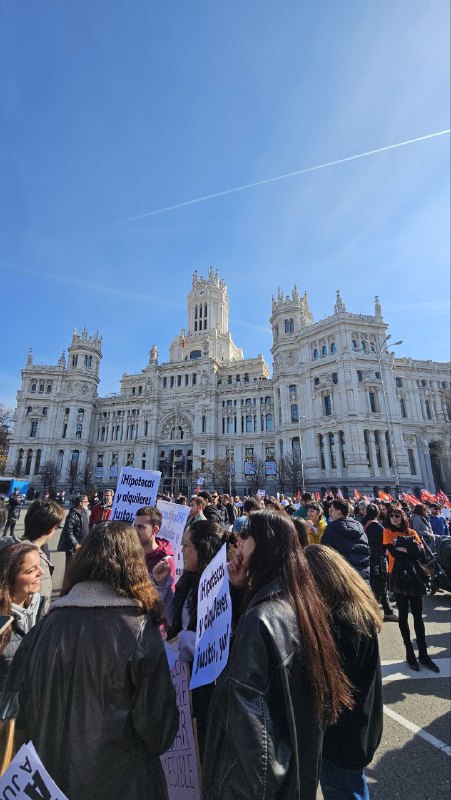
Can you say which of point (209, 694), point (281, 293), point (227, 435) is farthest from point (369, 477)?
point (209, 694)

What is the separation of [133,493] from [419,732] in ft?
17.3

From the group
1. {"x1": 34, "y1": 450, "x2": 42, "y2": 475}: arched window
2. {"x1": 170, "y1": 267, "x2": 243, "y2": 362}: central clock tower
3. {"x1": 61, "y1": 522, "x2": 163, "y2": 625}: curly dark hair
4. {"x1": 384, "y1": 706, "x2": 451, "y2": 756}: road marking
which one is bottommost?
{"x1": 384, "y1": 706, "x2": 451, "y2": 756}: road marking

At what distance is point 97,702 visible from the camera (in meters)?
1.77

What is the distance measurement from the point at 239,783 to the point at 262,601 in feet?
2.36

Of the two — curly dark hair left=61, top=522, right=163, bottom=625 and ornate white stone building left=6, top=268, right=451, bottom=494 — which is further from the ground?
ornate white stone building left=6, top=268, right=451, bottom=494

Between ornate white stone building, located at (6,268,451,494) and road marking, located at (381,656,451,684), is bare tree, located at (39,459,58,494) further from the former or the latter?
road marking, located at (381,656,451,684)

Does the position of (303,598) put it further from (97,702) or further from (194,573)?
(194,573)

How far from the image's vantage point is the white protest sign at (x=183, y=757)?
2713 millimetres

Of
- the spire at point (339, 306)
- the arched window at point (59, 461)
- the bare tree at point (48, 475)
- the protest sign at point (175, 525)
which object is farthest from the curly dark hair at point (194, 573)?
the arched window at point (59, 461)

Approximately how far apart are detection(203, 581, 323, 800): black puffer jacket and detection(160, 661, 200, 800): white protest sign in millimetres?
921

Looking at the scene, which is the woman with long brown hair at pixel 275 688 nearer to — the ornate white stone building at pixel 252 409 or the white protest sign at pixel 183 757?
the white protest sign at pixel 183 757

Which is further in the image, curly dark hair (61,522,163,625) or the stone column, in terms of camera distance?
the stone column

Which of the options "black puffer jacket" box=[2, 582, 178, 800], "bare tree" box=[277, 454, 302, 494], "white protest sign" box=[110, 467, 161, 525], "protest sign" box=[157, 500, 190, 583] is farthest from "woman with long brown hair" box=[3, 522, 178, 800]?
"bare tree" box=[277, 454, 302, 494]

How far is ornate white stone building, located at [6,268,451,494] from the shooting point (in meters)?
45.4
